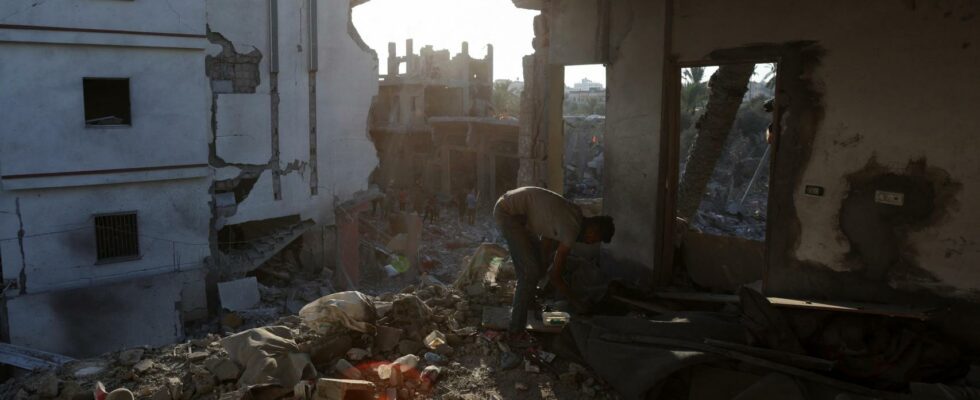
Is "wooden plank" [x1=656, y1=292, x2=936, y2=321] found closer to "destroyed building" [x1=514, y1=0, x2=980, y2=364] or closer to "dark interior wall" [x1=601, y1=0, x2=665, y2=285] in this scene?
"destroyed building" [x1=514, y1=0, x2=980, y2=364]

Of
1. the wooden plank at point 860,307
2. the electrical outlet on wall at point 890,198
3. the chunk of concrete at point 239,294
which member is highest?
the electrical outlet on wall at point 890,198

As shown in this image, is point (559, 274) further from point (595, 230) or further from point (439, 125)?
point (439, 125)

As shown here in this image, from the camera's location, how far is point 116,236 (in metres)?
12.8

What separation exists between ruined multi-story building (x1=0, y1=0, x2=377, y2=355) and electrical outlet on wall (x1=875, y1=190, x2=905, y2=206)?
1206 cm

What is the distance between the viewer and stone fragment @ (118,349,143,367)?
5.66 meters

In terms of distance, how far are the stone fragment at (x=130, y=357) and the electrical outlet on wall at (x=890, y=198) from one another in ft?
20.3

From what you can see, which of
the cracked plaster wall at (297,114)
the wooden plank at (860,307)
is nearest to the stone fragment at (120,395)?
the wooden plank at (860,307)

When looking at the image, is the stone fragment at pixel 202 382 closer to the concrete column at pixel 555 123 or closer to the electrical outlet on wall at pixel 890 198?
the concrete column at pixel 555 123

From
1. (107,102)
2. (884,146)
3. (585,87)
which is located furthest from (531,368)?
(585,87)

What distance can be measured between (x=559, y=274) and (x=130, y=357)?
371 centimetres

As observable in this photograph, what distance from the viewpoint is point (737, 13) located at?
6.05 m

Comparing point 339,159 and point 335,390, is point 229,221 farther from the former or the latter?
point 335,390

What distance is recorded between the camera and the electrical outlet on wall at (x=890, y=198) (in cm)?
524

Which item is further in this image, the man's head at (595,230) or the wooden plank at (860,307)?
the man's head at (595,230)
